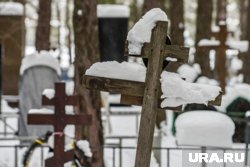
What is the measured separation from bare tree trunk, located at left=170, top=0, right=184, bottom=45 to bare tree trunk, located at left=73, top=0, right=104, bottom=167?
7.14 meters

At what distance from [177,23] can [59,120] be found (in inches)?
375

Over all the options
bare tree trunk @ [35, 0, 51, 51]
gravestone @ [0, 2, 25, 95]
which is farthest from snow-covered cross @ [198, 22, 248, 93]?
gravestone @ [0, 2, 25, 95]

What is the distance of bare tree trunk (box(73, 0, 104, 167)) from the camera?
27.9ft

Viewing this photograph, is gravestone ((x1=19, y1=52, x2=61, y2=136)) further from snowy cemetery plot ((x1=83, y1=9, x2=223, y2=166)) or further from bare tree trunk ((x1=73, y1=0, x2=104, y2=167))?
snowy cemetery plot ((x1=83, y1=9, x2=223, y2=166))

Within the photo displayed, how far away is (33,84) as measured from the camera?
12.2 m

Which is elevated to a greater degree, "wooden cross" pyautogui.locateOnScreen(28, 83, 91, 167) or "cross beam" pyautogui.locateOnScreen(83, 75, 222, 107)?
"cross beam" pyautogui.locateOnScreen(83, 75, 222, 107)

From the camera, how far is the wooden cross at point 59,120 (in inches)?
279

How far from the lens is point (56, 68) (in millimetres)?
12305

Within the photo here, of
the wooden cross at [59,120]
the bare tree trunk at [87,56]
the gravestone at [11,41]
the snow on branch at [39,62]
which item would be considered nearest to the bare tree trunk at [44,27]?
the gravestone at [11,41]

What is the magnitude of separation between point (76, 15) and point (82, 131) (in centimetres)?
168

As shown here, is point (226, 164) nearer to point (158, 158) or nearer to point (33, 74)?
point (158, 158)

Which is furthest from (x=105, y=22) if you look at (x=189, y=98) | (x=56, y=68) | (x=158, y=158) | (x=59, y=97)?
(x=189, y=98)

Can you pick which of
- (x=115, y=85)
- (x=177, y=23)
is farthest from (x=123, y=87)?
(x=177, y=23)

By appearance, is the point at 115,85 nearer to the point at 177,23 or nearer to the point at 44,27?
the point at 177,23
